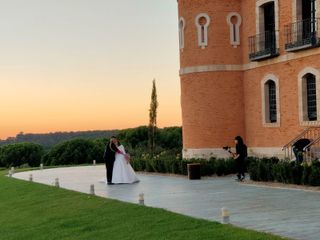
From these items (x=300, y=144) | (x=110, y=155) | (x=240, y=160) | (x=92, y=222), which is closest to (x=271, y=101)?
(x=300, y=144)

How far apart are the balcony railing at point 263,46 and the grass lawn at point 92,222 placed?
1202 centimetres

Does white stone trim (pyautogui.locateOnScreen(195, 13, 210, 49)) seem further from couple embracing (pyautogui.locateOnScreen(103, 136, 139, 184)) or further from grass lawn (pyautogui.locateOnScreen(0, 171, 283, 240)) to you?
grass lawn (pyautogui.locateOnScreen(0, 171, 283, 240))

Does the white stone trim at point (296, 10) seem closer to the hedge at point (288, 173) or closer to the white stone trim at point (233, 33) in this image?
the white stone trim at point (233, 33)

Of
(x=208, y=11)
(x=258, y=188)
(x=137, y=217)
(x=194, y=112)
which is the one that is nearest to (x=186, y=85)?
(x=194, y=112)

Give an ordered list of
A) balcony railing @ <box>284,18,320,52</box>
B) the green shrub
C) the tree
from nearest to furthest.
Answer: balcony railing @ <box>284,18,320,52</box> < the tree < the green shrub

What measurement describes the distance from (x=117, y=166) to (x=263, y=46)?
9934 millimetres

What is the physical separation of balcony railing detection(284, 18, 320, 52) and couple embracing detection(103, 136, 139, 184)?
28.2 ft

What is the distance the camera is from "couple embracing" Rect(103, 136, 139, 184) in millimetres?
23062

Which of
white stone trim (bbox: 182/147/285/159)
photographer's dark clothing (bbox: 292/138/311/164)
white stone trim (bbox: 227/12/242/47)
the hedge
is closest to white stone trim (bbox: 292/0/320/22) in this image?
white stone trim (bbox: 227/12/242/47)

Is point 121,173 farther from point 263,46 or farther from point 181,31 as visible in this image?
point 181,31

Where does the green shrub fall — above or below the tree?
below

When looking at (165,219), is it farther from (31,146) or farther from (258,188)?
(31,146)

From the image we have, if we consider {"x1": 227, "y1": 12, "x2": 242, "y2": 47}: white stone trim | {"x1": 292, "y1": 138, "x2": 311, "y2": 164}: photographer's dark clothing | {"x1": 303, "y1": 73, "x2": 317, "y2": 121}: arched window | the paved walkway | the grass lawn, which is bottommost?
the grass lawn

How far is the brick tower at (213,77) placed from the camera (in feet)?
98.8
